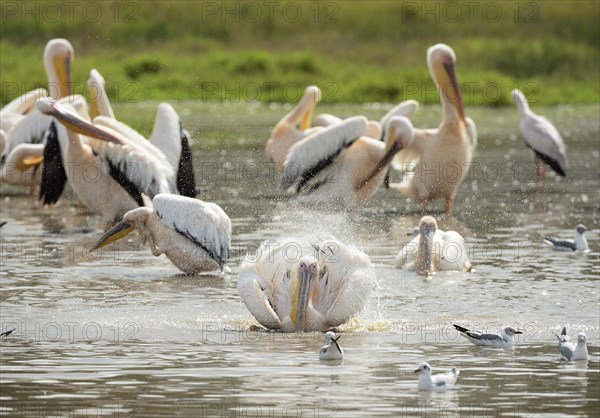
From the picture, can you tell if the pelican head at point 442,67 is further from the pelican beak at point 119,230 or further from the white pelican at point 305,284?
the white pelican at point 305,284

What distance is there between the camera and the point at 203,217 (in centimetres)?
952

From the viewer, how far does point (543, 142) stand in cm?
1568

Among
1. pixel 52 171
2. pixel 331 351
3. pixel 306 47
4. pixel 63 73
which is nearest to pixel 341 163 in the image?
pixel 52 171

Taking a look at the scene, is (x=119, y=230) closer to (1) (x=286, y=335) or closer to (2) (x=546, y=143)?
(1) (x=286, y=335)

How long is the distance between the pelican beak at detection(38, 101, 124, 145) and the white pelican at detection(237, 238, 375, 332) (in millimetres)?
3586

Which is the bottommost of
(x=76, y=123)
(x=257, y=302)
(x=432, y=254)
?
(x=257, y=302)

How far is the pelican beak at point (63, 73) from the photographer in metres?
14.8

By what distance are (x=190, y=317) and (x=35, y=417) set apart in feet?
7.95

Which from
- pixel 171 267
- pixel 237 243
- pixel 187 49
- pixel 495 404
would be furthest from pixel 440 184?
pixel 187 49

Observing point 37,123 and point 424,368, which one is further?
point 37,123

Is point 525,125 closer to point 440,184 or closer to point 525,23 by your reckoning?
point 440,184

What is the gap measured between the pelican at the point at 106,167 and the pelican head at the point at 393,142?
6.90 feet

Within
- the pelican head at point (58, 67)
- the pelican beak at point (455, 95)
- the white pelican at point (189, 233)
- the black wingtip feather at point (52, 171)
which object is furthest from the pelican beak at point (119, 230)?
the pelican head at point (58, 67)

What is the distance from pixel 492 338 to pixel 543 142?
8873mm
